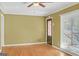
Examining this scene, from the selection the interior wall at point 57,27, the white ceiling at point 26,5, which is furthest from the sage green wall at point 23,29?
the interior wall at point 57,27

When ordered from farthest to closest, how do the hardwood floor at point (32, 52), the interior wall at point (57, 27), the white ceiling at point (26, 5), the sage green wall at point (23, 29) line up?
the sage green wall at point (23, 29) < the interior wall at point (57, 27) < the hardwood floor at point (32, 52) < the white ceiling at point (26, 5)

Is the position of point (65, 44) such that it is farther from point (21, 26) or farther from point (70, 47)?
point (21, 26)

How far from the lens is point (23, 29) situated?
844 cm

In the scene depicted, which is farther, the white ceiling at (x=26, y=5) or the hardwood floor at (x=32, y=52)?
the hardwood floor at (x=32, y=52)

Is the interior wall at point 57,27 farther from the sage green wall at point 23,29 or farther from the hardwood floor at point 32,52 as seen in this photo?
the sage green wall at point 23,29

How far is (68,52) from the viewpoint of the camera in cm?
554

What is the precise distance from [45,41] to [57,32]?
2.46m

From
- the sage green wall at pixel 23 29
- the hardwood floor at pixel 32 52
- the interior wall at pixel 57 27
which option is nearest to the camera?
the hardwood floor at pixel 32 52

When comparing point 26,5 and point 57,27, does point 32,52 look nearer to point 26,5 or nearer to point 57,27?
point 57,27

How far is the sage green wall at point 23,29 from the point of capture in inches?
313

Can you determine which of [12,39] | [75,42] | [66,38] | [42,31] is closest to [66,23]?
[66,38]

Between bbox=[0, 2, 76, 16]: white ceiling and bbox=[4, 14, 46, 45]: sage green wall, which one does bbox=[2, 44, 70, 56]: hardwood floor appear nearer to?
bbox=[4, 14, 46, 45]: sage green wall

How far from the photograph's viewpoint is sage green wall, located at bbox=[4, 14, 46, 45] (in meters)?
7.96

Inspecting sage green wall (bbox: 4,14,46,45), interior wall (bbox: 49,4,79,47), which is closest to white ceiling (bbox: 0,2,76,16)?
interior wall (bbox: 49,4,79,47)
